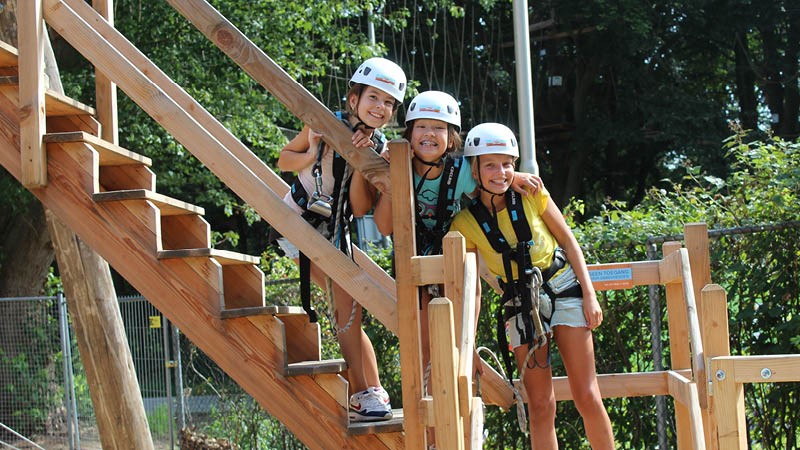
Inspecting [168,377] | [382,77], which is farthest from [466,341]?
[168,377]

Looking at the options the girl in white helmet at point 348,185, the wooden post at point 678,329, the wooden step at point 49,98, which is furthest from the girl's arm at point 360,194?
the wooden step at point 49,98

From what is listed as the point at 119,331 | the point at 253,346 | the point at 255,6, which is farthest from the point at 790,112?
the point at 253,346

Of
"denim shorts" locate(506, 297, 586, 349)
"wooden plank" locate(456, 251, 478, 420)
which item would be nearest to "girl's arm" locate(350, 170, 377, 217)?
"wooden plank" locate(456, 251, 478, 420)

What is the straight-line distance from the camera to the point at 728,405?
9.57 ft

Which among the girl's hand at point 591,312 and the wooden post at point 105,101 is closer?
the girl's hand at point 591,312

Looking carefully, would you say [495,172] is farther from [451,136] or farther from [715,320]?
[715,320]

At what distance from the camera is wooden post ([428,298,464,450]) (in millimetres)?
3734

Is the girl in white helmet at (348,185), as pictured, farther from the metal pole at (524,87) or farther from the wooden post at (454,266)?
the metal pole at (524,87)

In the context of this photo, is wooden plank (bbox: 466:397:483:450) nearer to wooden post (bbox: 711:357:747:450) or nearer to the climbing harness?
the climbing harness

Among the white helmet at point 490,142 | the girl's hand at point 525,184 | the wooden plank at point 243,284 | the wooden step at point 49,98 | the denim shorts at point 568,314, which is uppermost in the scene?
the wooden step at point 49,98

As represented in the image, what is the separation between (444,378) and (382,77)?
1443 millimetres

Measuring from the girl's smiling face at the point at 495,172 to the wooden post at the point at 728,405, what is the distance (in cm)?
181

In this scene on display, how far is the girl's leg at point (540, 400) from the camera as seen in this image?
15.7ft

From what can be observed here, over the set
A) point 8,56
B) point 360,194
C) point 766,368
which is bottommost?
point 766,368
